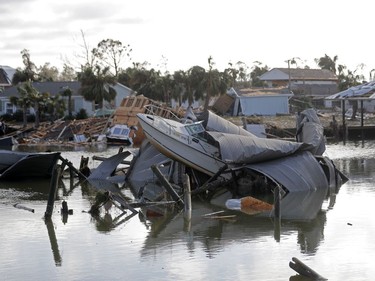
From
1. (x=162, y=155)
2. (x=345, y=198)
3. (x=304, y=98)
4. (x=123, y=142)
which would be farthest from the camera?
(x=304, y=98)

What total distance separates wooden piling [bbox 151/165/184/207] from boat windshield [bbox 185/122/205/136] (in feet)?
19.5

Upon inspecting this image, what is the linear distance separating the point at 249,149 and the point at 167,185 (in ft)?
19.2

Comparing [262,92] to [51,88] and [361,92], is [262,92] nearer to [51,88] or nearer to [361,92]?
[51,88]

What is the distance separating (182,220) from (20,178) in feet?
44.5

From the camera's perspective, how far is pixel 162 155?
3356cm

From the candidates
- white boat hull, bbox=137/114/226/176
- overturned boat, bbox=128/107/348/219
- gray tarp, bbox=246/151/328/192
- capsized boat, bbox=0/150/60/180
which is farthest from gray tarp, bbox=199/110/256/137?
capsized boat, bbox=0/150/60/180

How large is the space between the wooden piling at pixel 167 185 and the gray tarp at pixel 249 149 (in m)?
4.91

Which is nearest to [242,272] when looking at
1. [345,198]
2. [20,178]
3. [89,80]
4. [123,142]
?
[345,198]

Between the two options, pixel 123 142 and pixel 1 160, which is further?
pixel 123 142

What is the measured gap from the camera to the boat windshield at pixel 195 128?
31570 mm

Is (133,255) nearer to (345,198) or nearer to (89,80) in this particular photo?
(345,198)

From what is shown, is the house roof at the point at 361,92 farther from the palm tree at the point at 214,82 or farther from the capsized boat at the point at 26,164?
the capsized boat at the point at 26,164

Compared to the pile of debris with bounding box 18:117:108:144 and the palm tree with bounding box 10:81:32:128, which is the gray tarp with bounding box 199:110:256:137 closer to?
the pile of debris with bounding box 18:117:108:144

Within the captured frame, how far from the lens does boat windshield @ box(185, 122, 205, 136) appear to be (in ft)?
104
